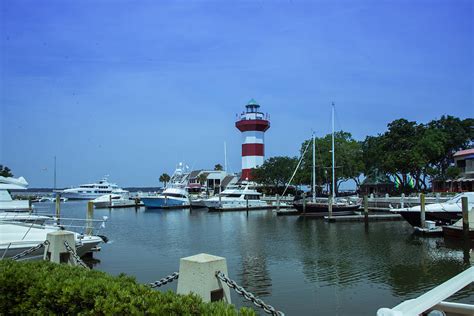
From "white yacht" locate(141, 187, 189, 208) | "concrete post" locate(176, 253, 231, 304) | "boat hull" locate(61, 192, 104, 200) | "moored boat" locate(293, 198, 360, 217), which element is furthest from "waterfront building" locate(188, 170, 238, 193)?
"concrete post" locate(176, 253, 231, 304)

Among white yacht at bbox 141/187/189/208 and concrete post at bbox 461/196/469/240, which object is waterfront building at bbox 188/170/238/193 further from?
concrete post at bbox 461/196/469/240

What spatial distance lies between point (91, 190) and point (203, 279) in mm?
105324

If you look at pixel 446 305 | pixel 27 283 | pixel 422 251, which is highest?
pixel 27 283

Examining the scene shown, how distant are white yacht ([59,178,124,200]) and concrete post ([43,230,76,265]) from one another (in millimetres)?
96208

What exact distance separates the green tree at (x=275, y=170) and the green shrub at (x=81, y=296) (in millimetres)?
72943

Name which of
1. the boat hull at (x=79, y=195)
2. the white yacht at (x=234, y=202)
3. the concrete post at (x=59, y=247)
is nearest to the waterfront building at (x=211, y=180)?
the boat hull at (x=79, y=195)

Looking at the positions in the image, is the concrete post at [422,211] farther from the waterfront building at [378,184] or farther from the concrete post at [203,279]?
the waterfront building at [378,184]

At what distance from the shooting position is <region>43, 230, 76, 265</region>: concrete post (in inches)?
353

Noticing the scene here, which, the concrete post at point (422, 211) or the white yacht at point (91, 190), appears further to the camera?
the white yacht at point (91, 190)

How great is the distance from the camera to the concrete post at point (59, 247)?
8.97 metres

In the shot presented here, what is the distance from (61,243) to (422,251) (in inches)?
776

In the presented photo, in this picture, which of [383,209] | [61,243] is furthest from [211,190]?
[61,243]

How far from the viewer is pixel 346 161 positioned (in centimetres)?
6800

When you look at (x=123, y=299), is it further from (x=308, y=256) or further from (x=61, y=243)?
(x=308, y=256)
